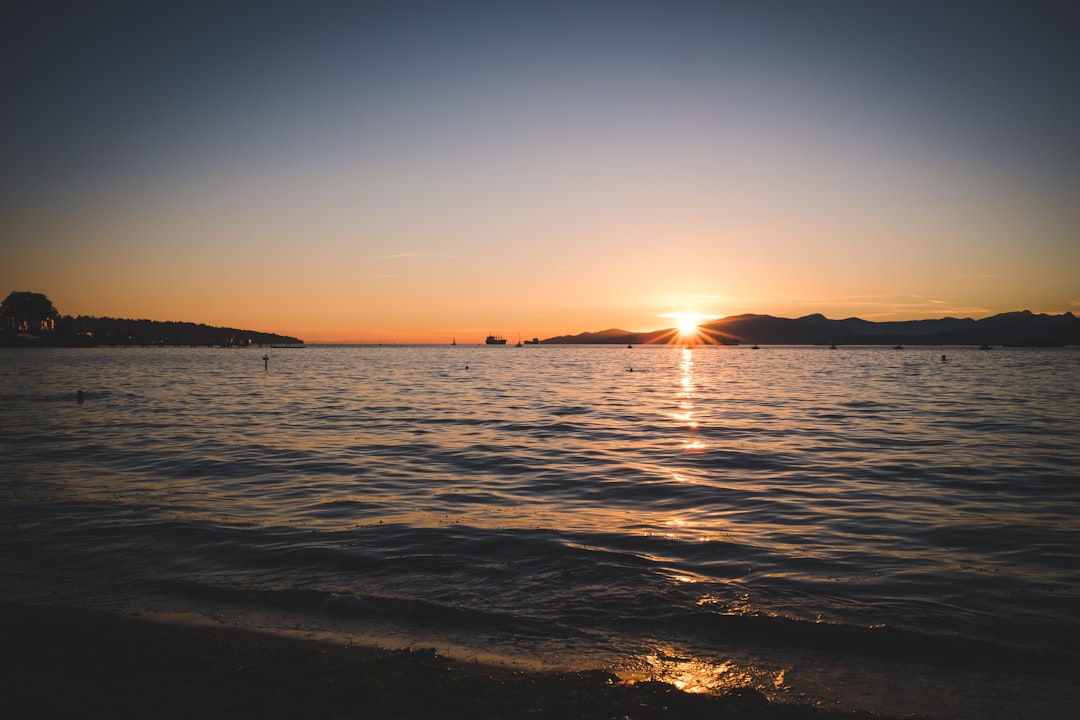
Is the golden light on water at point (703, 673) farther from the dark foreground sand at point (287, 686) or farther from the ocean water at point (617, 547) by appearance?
the dark foreground sand at point (287, 686)

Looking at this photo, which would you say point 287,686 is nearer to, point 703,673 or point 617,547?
point 703,673

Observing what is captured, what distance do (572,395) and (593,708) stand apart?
164 feet

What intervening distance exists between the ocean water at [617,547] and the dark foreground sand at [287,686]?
2.33 feet

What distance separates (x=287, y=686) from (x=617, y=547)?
296 inches

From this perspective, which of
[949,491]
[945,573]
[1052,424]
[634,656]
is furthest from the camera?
[1052,424]

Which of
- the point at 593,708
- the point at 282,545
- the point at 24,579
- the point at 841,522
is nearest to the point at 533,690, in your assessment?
the point at 593,708

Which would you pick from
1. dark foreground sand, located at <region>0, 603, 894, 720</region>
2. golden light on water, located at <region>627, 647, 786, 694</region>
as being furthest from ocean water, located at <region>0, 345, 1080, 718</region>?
dark foreground sand, located at <region>0, 603, 894, 720</region>

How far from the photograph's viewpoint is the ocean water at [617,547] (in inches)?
301

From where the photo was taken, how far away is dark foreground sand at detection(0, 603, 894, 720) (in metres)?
5.75

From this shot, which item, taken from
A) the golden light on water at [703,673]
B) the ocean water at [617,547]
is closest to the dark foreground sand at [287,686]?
the golden light on water at [703,673]

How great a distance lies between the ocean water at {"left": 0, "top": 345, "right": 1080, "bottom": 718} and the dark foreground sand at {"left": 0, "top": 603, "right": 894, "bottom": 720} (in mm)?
711

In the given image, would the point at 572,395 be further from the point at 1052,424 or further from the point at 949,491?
the point at 949,491

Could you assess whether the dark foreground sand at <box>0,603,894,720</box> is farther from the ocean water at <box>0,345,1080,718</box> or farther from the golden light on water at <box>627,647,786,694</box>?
the ocean water at <box>0,345,1080,718</box>

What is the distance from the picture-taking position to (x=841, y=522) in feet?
47.6
